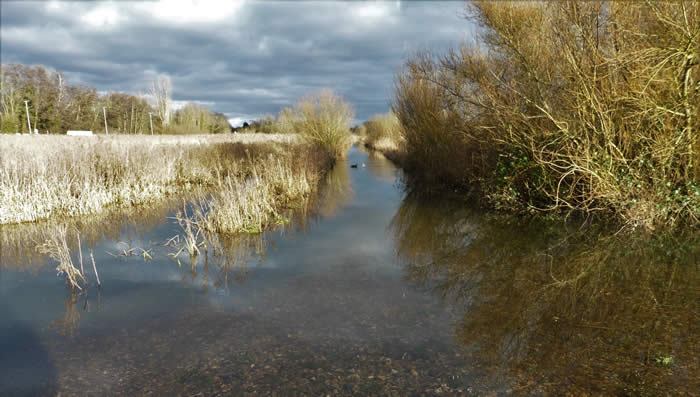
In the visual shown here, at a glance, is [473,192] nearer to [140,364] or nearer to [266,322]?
[266,322]

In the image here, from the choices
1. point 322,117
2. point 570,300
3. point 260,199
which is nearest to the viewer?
point 570,300

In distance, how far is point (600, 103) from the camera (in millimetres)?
7484

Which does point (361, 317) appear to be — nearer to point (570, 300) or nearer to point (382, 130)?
point (570, 300)

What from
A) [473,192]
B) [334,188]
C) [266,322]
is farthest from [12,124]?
[266,322]

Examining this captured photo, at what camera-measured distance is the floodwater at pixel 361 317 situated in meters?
3.39

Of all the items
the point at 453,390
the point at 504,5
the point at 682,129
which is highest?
the point at 504,5

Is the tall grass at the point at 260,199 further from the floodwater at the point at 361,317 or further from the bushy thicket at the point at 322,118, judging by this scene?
the bushy thicket at the point at 322,118

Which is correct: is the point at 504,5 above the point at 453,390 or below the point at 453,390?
above

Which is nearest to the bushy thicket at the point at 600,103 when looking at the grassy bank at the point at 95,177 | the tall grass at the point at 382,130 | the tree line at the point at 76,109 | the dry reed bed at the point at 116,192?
the dry reed bed at the point at 116,192

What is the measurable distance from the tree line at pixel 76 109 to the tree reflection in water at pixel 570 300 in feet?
128

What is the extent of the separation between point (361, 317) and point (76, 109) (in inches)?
2135

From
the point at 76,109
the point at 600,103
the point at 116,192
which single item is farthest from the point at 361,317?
the point at 76,109

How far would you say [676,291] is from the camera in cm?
510

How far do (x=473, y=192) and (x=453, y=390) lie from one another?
968cm
